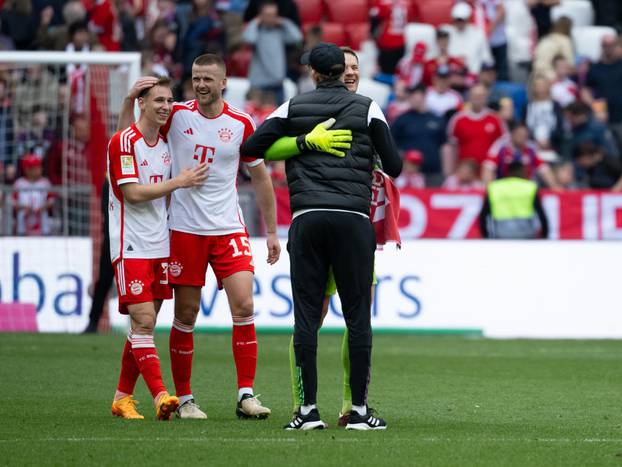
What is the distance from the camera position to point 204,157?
9.24 meters

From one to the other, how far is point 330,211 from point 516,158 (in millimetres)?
12549

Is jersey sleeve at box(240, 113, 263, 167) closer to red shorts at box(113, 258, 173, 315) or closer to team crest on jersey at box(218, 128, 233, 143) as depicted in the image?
team crest on jersey at box(218, 128, 233, 143)

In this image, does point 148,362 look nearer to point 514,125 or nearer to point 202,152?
point 202,152

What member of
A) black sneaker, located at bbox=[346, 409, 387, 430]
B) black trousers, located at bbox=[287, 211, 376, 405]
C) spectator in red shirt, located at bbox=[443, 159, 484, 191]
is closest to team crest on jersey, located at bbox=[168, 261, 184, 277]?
black trousers, located at bbox=[287, 211, 376, 405]

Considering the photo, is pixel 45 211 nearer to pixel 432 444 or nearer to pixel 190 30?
pixel 190 30

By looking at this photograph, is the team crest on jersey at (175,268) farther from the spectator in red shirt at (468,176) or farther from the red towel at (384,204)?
the spectator in red shirt at (468,176)

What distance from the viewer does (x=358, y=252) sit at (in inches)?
324

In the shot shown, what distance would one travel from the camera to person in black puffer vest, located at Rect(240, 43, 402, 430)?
27.0 ft

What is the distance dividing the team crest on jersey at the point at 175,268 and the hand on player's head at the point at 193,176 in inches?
22.7

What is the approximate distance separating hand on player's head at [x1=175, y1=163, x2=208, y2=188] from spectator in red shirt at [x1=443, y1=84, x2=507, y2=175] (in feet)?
39.4

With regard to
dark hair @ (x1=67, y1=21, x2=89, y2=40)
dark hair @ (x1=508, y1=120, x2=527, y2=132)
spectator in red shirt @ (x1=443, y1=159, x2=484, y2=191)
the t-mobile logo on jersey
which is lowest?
spectator in red shirt @ (x1=443, y1=159, x2=484, y2=191)

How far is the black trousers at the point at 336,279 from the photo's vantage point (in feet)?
27.0

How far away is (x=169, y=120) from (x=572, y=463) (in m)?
3.55

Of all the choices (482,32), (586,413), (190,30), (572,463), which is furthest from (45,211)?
(572,463)
